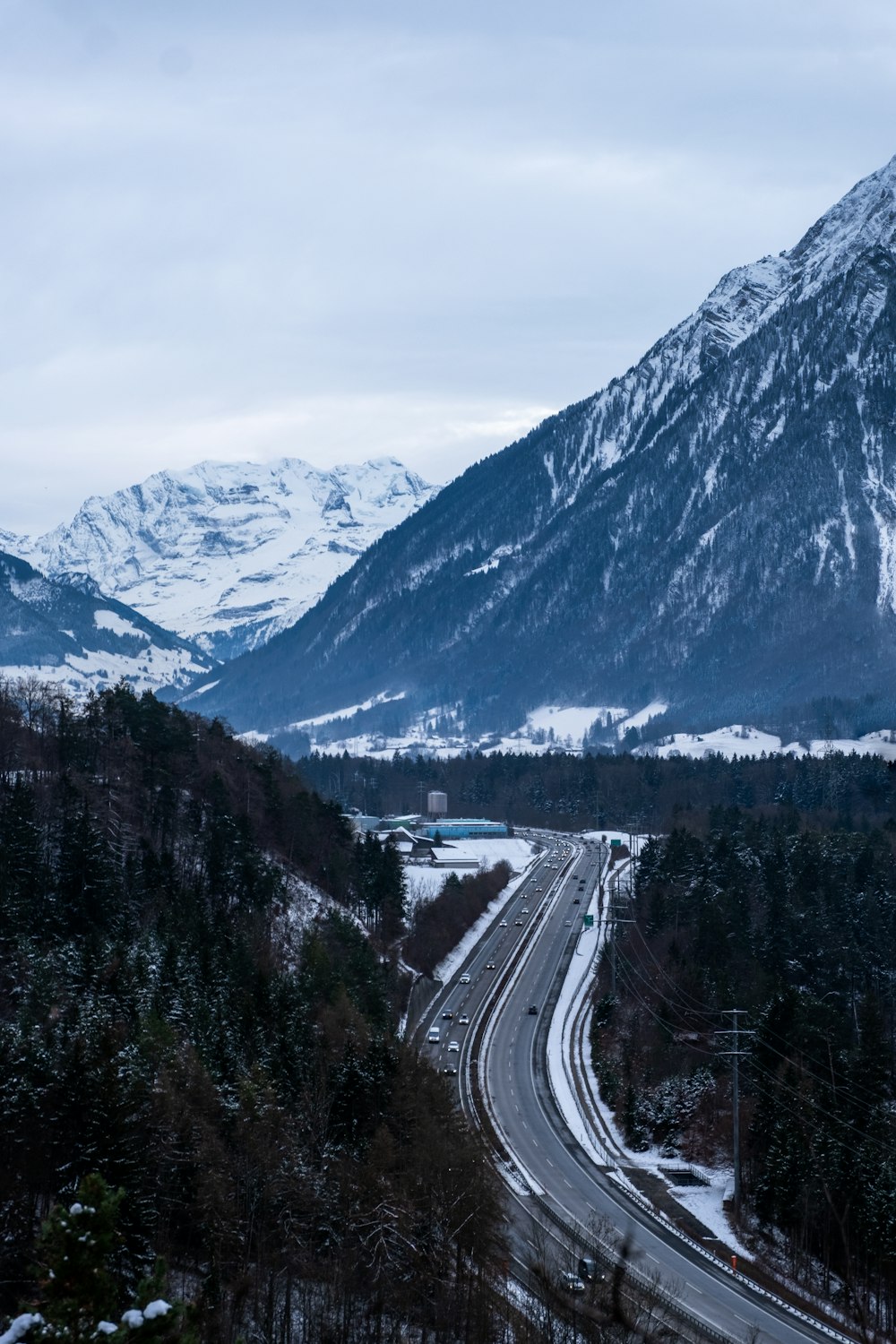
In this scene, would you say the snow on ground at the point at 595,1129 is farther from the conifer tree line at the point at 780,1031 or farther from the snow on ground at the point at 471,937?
the snow on ground at the point at 471,937

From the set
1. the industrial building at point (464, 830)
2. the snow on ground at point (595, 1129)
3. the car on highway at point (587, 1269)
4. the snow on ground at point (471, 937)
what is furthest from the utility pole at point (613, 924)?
the car on highway at point (587, 1269)

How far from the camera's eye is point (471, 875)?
124 metres

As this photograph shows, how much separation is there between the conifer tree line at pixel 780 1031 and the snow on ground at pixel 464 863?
16.5 m

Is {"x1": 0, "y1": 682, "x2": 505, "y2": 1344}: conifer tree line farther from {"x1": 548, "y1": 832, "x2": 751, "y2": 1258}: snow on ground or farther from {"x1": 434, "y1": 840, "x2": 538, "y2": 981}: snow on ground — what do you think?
{"x1": 434, "y1": 840, "x2": 538, "y2": 981}: snow on ground

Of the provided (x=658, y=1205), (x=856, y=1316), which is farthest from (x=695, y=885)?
(x=856, y=1316)

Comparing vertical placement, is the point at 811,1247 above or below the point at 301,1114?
below

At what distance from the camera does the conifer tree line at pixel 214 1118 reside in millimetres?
37375

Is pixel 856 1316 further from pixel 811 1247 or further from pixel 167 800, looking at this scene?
pixel 167 800

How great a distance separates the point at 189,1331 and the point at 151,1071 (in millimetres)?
22034

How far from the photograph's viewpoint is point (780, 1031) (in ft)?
219

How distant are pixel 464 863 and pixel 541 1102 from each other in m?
65.8

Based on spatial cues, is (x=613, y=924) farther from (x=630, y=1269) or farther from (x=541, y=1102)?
(x=630, y=1269)

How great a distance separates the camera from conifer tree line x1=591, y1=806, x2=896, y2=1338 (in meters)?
51.4

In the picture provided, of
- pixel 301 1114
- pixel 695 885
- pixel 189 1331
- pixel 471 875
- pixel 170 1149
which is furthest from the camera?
pixel 471 875
